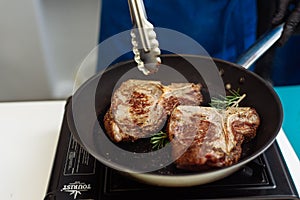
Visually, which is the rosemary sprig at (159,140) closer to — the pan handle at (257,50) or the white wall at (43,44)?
the pan handle at (257,50)

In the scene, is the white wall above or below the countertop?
above

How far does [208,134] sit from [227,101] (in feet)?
0.53

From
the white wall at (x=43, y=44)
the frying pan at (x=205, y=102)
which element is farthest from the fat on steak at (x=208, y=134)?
the white wall at (x=43, y=44)

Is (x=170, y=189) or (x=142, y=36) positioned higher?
(x=142, y=36)

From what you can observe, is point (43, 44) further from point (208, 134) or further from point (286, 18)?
point (208, 134)

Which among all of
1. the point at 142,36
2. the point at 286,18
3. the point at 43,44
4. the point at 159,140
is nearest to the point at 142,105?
the point at 159,140

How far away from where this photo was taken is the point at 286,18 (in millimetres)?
1086

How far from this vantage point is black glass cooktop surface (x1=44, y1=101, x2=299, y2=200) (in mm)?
742

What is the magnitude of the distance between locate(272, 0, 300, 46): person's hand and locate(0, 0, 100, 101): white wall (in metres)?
1.11

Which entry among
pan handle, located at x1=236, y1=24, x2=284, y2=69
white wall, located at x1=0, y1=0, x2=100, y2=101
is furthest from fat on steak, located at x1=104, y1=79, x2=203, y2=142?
white wall, located at x1=0, y1=0, x2=100, y2=101

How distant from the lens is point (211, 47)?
1338 mm

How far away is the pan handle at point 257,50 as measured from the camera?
3.15 ft

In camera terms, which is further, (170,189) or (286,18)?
(286,18)

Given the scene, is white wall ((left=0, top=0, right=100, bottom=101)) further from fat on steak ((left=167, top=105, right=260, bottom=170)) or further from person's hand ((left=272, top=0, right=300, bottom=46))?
fat on steak ((left=167, top=105, right=260, bottom=170))
